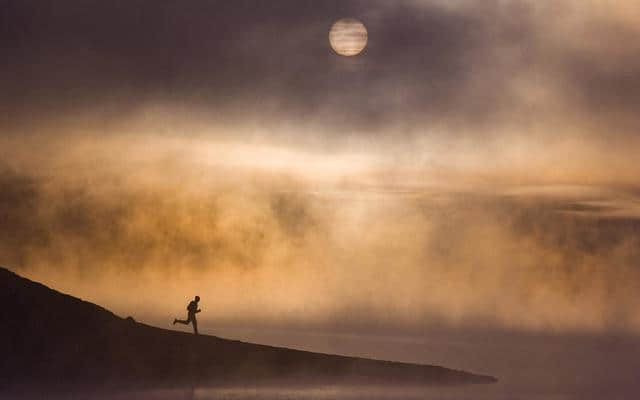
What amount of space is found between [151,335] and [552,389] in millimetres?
41535

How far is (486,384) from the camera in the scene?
81375 mm

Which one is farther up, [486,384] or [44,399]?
[486,384]


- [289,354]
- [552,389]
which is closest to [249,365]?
[289,354]

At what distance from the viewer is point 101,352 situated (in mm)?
56250

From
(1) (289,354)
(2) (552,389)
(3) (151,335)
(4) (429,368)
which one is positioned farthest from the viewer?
(2) (552,389)

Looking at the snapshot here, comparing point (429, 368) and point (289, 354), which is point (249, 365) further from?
point (429, 368)

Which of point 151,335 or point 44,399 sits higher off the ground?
point 151,335

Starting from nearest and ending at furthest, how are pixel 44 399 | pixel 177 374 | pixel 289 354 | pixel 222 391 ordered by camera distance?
pixel 44 399 < pixel 222 391 < pixel 177 374 < pixel 289 354

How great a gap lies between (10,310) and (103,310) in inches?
226

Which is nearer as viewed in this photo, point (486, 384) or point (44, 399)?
point (44, 399)

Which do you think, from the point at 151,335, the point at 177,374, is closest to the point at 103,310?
the point at 151,335

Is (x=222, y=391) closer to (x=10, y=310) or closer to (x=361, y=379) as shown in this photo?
(x=10, y=310)

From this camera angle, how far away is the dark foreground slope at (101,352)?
53.7m

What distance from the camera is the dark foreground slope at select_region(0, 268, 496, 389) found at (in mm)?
53656
